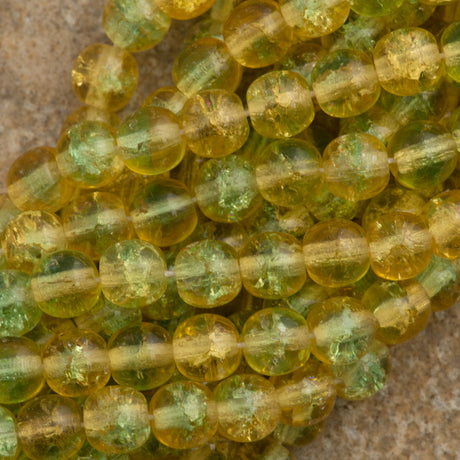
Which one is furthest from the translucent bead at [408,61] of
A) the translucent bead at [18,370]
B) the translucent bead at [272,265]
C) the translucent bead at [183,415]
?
the translucent bead at [18,370]

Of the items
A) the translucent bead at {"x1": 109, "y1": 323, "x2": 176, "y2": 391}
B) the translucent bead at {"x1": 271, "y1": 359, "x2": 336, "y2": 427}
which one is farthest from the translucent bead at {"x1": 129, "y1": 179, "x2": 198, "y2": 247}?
the translucent bead at {"x1": 271, "y1": 359, "x2": 336, "y2": 427}

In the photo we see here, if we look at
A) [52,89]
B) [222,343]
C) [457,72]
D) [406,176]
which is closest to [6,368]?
[222,343]

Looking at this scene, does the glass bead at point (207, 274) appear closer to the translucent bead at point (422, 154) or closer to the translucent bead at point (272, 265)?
the translucent bead at point (272, 265)

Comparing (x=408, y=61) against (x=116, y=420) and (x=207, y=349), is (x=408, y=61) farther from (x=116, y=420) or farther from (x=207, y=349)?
(x=116, y=420)

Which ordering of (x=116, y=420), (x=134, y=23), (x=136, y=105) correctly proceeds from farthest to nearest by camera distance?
(x=136, y=105) < (x=134, y=23) < (x=116, y=420)

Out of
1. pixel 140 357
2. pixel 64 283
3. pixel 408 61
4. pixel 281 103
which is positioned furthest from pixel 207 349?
pixel 408 61

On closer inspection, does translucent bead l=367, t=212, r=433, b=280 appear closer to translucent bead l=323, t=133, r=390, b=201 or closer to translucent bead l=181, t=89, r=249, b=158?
translucent bead l=323, t=133, r=390, b=201
